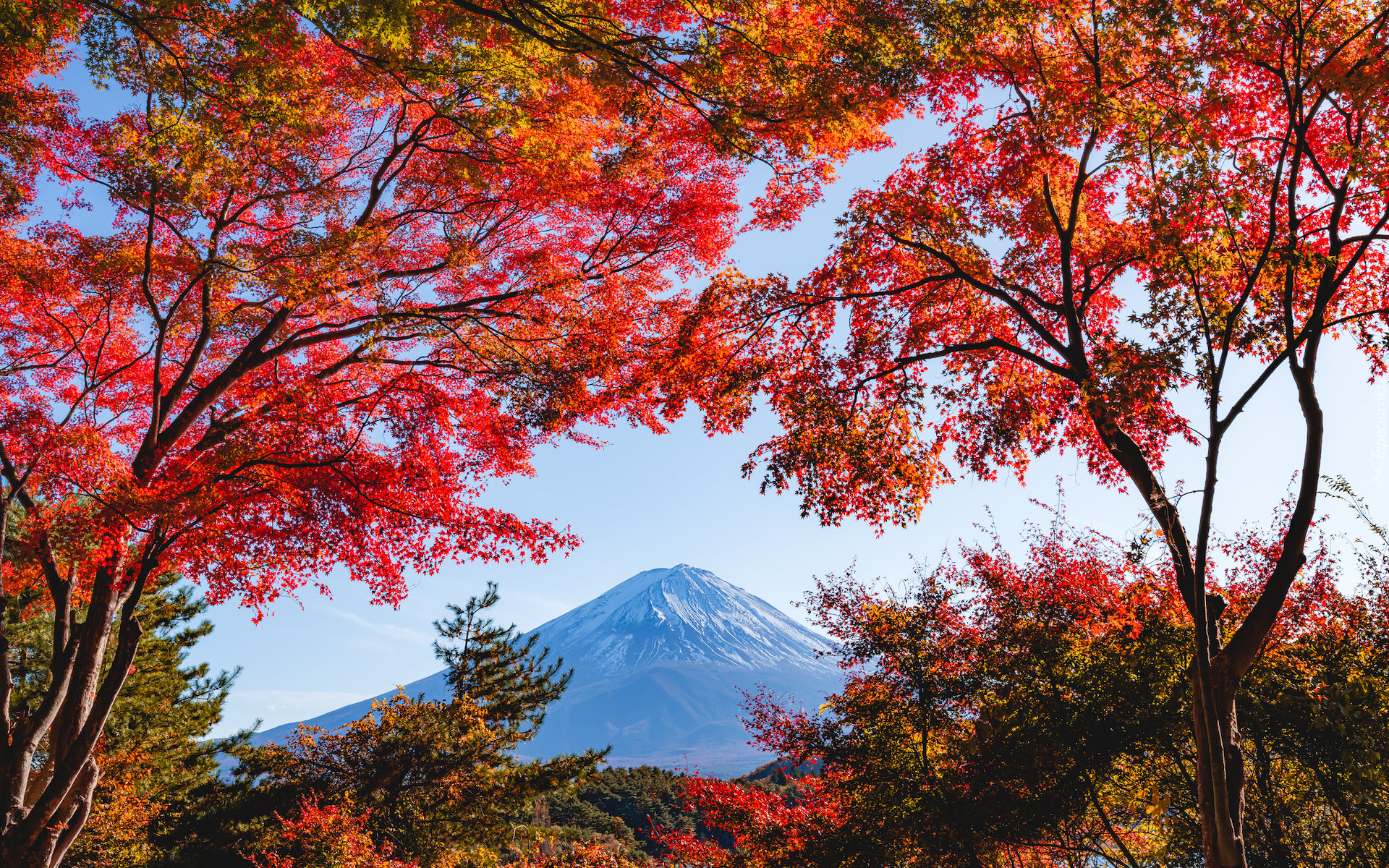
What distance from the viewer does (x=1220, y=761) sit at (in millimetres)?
3723

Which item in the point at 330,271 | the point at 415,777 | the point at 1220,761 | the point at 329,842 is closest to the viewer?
the point at 1220,761

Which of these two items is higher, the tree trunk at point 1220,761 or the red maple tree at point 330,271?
the red maple tree at point 330,271

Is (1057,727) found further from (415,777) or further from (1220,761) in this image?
(415,777)

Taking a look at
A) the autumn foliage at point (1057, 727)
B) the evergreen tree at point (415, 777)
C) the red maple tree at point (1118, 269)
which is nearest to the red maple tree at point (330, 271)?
the red maple tree at point (1118, 269)

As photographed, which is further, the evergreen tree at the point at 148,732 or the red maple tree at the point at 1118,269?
the evergreen tree at the point at 148,732

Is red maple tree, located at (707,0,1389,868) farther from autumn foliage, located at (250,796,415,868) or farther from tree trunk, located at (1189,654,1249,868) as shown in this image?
autumn foliage, located at (250,796,415,868)

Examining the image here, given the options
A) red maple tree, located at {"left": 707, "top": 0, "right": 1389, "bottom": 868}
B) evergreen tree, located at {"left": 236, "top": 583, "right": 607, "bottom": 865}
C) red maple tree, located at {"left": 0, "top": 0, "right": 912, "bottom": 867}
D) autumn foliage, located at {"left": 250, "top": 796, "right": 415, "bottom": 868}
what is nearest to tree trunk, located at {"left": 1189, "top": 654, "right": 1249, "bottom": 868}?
red maple tree, located at {"left": 707, "top": 0, "right": 1389, "bottom": 868}

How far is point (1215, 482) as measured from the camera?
13.1 feet

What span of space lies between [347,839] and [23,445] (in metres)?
8.68

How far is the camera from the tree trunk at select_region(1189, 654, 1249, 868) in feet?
12.2

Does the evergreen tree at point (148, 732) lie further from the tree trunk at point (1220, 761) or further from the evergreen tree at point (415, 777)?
the tree trunk at point (1220, 761)

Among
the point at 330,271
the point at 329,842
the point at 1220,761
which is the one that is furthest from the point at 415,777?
the point at 1220,761

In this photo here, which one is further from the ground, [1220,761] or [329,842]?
[1220,761]

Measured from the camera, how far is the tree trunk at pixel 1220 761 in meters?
3.73
